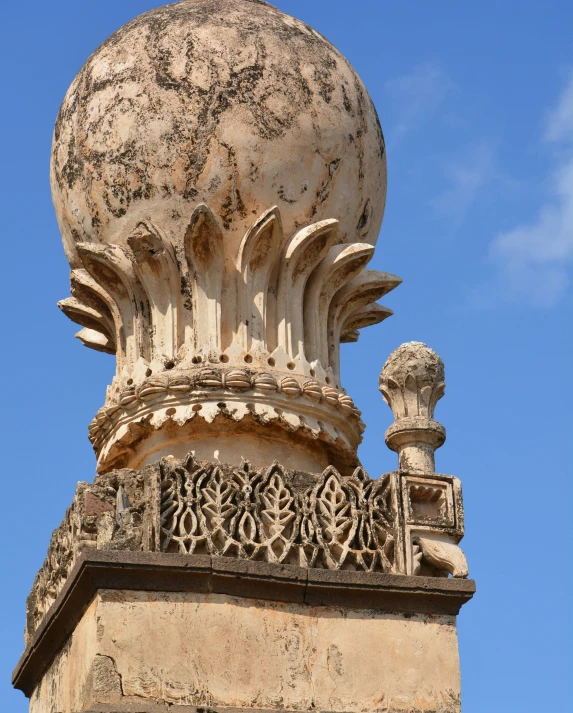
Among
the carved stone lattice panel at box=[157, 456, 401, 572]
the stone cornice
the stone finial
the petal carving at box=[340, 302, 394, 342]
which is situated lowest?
the stone cornice

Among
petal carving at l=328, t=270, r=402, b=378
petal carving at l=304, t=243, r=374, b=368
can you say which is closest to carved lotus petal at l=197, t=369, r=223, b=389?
petal carving at l=304, t=243, r=374, b=368

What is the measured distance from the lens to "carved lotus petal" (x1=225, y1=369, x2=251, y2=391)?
45.1 ft

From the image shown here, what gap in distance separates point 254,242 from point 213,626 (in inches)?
133

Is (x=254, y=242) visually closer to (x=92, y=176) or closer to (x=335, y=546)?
(x=92, y=176)

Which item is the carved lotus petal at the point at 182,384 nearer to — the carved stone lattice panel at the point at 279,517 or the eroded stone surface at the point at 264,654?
the carved stone lattice panel at the point at 279,517

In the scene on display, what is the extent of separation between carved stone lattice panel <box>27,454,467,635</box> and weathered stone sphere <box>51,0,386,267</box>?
222 centimetres

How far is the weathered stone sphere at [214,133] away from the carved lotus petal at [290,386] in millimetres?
1196

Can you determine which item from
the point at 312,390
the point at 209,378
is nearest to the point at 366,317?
the point at 312,390

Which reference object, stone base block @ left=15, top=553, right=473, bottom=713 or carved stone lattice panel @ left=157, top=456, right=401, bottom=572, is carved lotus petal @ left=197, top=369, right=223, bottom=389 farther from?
stone base block @ left=15, top=553, right=473, bottom=713

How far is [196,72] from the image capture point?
14.5 metres

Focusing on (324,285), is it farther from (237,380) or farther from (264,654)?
(264,654)

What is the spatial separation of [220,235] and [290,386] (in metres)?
1.40

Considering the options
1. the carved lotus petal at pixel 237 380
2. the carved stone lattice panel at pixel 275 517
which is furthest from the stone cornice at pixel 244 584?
the carved lotus petal at pixel 237 380

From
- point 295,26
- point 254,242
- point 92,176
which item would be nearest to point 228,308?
point 254,242
